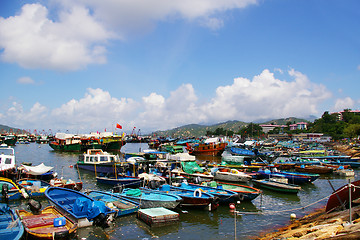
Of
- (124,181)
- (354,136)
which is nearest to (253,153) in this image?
(124,181)

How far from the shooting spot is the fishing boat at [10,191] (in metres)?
19.1

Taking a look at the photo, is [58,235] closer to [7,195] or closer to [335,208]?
[7,195]

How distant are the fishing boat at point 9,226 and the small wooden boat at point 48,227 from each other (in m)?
0.51

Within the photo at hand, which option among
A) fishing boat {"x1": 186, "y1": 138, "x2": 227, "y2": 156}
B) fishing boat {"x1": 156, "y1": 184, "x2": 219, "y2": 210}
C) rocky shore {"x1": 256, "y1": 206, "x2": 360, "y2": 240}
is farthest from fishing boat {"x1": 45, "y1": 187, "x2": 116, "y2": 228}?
fishing boat {"x1": 186, "y1": 138, "x2": 227, "y2": 156}

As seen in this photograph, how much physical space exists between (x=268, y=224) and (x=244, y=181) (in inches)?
474

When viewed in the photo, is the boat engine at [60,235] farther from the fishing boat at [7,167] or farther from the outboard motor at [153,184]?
the fishing boat at [7,167]

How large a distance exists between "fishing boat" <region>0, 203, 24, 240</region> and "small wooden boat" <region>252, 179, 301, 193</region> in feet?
66.8

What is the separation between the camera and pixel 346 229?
973cm

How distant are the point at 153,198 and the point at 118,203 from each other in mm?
2424

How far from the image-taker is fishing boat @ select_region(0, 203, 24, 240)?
10137 millimetres

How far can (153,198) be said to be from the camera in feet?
57.0

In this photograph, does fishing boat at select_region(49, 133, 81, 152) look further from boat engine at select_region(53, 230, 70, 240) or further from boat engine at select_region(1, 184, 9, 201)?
boat engine at select_region(53, 230, 70, 240)

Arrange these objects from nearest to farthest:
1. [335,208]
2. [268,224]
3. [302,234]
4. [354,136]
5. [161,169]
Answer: [302,234]
[335,208]
[268,224]
[161,169]
[354,136]

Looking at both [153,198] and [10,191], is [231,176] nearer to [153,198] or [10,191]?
[153,198]
